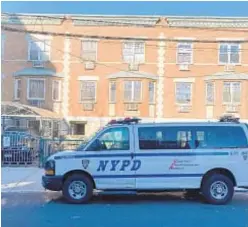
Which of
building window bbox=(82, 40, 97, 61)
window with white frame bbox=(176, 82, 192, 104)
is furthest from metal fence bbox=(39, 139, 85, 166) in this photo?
window with white frame bbox=(176, 82, 192, 104)

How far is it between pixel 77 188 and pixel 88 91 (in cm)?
2144

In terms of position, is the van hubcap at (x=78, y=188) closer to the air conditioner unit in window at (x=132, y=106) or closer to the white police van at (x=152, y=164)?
the white police van at (x=152, y=164)

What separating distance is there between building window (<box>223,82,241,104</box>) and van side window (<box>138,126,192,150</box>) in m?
21.3

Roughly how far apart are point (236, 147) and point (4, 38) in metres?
25.5

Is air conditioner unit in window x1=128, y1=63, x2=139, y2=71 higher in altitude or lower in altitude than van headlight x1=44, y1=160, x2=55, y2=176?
higher

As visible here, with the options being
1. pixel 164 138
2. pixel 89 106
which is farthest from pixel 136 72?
pixel 164 138

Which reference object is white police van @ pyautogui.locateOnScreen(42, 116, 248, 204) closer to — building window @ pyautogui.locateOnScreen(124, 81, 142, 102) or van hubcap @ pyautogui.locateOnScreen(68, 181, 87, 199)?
van hubcap @ pyautogui.locateOnScreen(68, 181, 87, 199)

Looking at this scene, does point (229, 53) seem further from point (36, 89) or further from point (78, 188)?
point (78, 188)

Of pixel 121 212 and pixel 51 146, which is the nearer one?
pixel 121 212

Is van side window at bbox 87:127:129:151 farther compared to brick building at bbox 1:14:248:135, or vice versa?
brick building at bbox 1:14:248:135

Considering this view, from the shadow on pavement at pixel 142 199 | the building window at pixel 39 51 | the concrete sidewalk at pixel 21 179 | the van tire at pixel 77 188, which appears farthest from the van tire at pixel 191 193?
the building window at pixel 39 51

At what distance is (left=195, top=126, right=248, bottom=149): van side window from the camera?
9.68 metres

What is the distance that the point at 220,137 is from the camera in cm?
975

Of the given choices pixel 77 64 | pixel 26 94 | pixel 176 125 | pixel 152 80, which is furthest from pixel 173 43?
pixel 176 125
